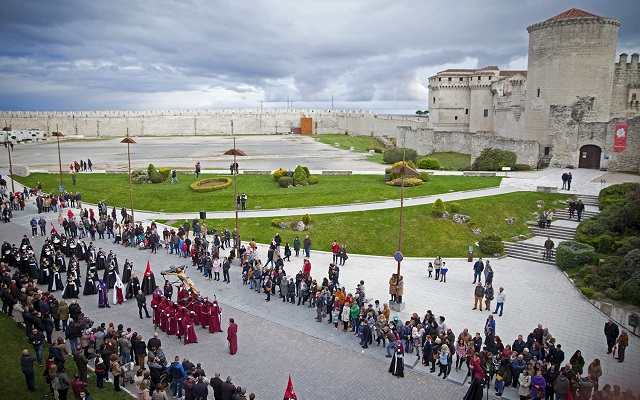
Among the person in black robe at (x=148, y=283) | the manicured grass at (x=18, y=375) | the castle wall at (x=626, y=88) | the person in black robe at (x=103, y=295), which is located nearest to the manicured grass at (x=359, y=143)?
the castle wall at (x=626, y=88)

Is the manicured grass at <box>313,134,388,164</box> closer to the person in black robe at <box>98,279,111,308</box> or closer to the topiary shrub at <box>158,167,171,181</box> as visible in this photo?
the topiary shrub at <box>158,167,171,181</box>

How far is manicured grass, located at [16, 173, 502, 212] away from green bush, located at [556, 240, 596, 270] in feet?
40.4

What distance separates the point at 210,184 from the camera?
3931 centimetres

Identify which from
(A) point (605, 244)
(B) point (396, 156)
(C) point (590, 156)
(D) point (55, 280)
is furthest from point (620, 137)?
(D) point (55, 280)

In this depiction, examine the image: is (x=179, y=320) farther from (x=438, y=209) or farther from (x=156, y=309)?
(x=438, y=209)

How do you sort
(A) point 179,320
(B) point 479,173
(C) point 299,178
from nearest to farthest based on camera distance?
1. (A) point 179,320
2. (C) point 299,178
3. (B) point 479,173

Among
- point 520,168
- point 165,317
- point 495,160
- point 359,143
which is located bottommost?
point 165,317

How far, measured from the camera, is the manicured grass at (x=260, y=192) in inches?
1330

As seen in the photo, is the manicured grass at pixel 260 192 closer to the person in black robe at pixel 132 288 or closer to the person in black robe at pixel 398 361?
the person in black robe at pixel 132 288

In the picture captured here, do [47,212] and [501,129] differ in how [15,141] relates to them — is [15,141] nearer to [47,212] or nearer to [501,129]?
[47,212]

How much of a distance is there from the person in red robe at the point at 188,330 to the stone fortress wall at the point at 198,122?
71374 millimetres

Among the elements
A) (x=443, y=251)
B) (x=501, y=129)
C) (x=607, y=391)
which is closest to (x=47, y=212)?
(x=443, y=251)

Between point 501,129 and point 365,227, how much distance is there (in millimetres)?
39927

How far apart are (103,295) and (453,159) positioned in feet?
151
